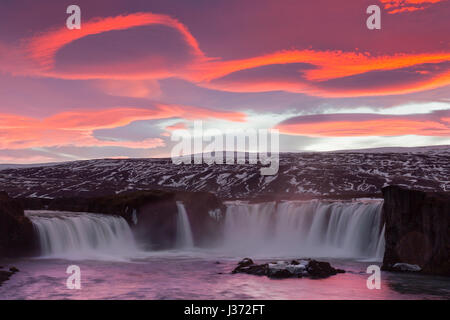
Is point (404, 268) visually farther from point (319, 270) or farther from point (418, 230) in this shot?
point (319, 270)

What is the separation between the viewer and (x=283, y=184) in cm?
15175

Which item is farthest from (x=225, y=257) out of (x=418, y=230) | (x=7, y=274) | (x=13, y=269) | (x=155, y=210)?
(x=7, y=274)

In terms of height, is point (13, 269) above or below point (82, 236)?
below

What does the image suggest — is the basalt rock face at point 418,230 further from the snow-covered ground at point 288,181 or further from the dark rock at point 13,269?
the snow-covered ground at point 288,181

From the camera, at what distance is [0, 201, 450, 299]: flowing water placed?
30.6 metres

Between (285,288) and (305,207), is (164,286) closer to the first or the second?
(285,288)

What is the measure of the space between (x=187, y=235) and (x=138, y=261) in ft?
57.7

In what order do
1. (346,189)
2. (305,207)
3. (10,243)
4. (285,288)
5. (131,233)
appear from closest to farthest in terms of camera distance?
(285,288), (10,243), (131,233), (305,207), (346,189)

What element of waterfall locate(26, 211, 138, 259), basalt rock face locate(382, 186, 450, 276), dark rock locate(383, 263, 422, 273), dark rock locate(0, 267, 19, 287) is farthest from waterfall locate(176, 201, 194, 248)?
dark rock locate(383, 263, 422, 273)

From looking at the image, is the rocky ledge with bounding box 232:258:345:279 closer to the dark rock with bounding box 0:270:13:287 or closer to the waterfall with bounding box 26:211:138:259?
the dark rock with bounding box 0:270:13:287

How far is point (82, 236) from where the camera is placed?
49.3 metres

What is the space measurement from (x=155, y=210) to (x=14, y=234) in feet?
69.6

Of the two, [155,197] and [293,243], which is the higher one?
[155,197]

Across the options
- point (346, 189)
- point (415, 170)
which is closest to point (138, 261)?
point (346, 189)
